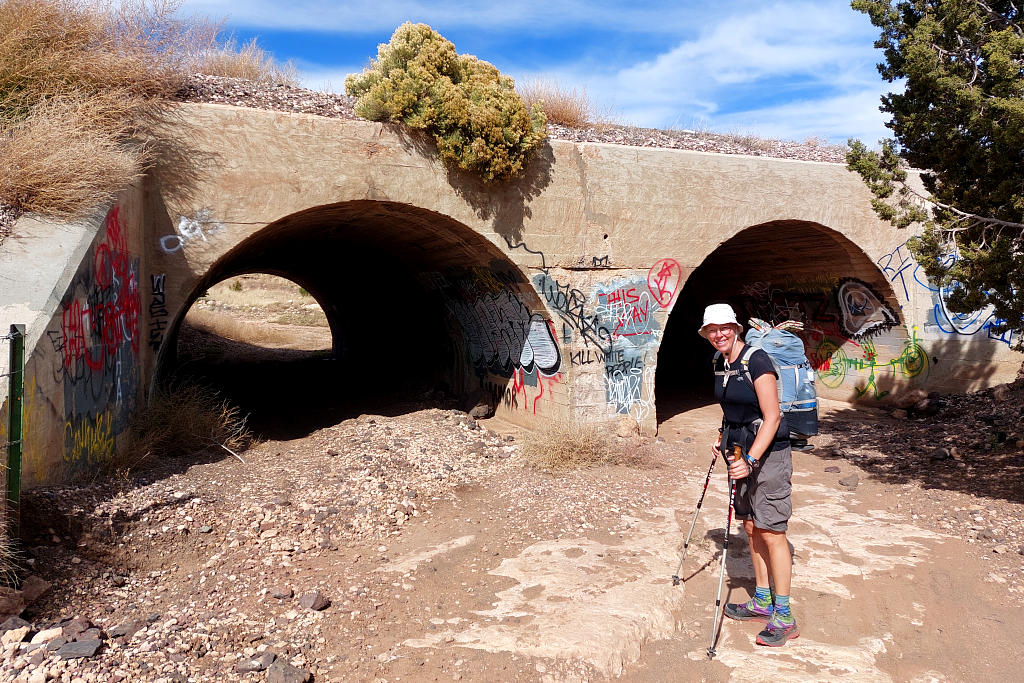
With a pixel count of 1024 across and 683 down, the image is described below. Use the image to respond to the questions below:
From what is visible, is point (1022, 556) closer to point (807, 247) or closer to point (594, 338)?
point (594, 338)

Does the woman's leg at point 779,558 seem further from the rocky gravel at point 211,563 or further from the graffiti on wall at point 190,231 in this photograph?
the graffiti on wall at point 190,231

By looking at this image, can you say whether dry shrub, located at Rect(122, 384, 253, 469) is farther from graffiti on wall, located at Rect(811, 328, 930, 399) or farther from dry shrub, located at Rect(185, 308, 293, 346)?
dry shrub, located at Rect(185, 308, 293, 346)

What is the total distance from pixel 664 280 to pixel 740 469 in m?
5.45

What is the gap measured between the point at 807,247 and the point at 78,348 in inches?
383

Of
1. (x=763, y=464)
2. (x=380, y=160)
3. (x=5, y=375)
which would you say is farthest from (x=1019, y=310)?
(x=5, y=375)

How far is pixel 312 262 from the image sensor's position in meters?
14.3

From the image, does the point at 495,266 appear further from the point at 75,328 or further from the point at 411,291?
the point at 75,328

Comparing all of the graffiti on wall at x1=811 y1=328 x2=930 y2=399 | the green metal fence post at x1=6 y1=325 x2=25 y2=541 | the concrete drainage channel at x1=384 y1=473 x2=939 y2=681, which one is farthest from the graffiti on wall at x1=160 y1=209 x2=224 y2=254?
the graffiti on wall at x1=811 y1=328 x2=930 y2=399

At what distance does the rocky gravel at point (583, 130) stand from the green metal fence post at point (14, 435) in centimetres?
414

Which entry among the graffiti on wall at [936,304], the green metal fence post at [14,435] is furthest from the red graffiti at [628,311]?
the green metal fence post at [14,435]

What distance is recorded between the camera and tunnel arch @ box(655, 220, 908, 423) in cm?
1070

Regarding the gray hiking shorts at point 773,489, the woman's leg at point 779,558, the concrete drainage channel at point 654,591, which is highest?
the gray hiking shorts at point 773,489

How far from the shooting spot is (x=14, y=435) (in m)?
4.30

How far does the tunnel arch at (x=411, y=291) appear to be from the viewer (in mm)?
8852
